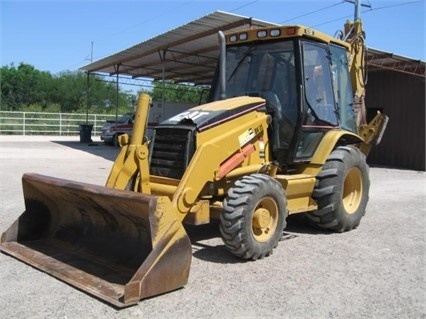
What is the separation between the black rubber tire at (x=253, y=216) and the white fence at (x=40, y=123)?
30.9 meters

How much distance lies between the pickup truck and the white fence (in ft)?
25.5

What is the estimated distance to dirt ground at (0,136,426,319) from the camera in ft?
14.3

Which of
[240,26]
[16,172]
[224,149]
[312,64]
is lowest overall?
[16,172]

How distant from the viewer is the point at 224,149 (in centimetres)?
595

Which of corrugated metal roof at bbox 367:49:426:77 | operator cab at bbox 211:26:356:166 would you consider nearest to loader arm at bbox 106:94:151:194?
operator cab at bbox 211:26:356:166

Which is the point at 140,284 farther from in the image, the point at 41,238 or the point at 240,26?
the point at 240,26

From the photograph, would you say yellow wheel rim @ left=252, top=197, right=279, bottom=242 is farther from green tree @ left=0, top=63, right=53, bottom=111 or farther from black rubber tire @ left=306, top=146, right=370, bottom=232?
green tree @ left=0, top=63, right=53, bottom=111

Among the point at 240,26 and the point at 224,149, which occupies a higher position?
the point at 240,26

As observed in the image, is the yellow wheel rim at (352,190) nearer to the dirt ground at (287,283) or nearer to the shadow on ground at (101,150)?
the dirt ground at (287,283)

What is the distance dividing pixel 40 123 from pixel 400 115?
79.8 feet

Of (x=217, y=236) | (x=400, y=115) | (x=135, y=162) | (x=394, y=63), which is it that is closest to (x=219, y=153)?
(x=135, y=162)

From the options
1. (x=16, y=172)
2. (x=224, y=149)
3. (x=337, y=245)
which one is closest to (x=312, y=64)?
(x=224, y=149)

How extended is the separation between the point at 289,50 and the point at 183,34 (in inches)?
415

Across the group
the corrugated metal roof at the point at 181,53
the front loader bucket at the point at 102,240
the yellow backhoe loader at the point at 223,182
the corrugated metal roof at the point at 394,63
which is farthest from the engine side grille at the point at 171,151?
the corrugated metal roof at the point at 394,63
